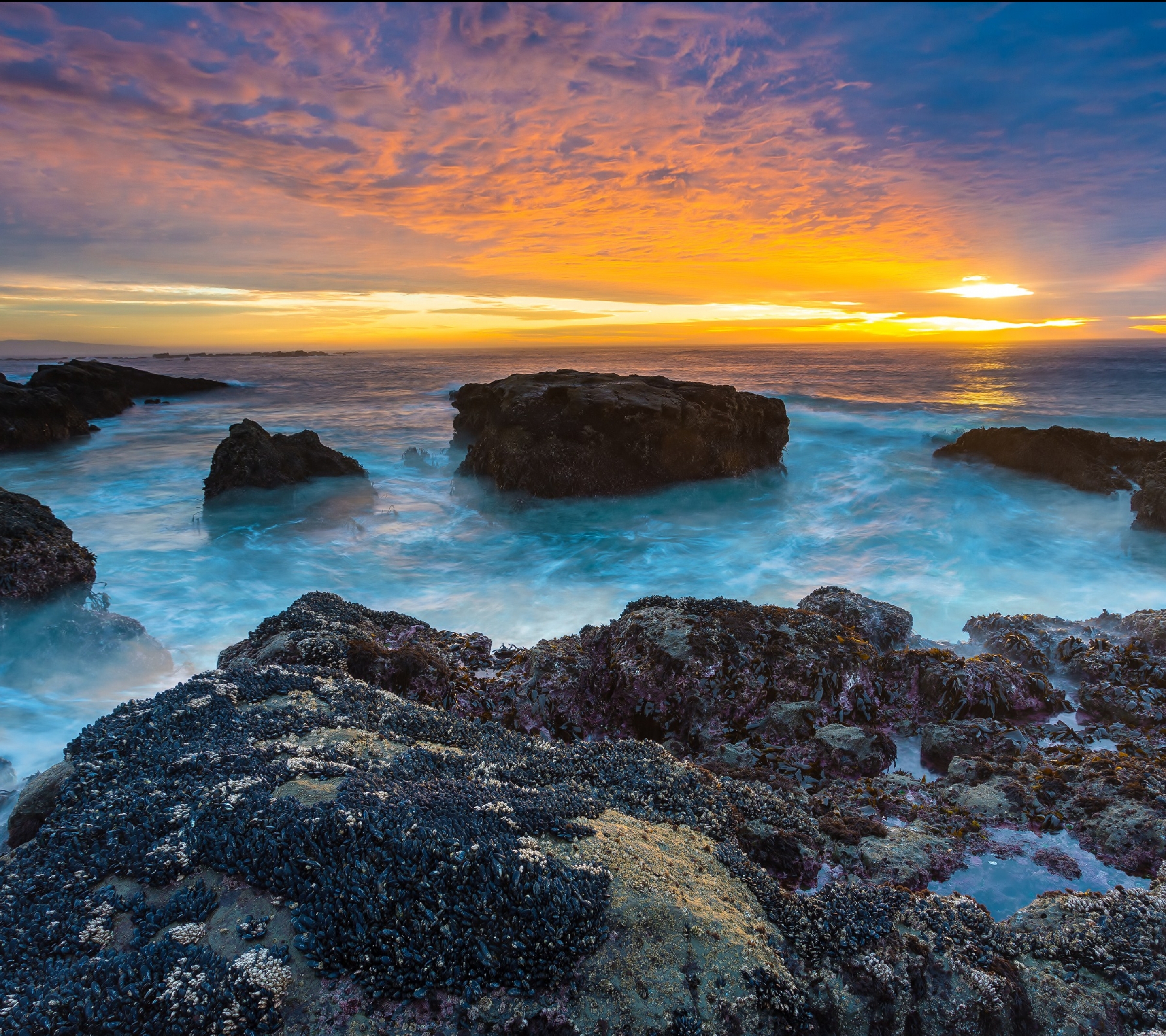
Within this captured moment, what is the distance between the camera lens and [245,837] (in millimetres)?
3578

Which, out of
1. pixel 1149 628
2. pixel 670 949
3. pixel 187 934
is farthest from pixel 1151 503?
pixel 187 934

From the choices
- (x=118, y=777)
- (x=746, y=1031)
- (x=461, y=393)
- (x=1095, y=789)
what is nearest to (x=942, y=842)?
(x=1095, y=789)

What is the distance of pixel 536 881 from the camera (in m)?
3.31

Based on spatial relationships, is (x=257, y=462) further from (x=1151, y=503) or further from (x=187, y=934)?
(x=1151, y=503)

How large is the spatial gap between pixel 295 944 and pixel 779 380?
63233mm

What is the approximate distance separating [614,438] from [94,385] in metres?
36.9

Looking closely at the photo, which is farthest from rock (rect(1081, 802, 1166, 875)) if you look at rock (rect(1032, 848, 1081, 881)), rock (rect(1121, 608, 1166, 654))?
rock (rect(1121, 608, 1166, 654))

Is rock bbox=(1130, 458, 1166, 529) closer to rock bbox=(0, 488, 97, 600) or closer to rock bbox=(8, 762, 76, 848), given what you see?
rock bbox=(8, 762, 76, 848)

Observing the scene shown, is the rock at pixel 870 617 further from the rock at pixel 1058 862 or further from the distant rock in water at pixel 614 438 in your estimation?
the distant rock in water at pixel 614 438

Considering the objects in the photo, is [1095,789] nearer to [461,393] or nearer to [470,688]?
[470,688]

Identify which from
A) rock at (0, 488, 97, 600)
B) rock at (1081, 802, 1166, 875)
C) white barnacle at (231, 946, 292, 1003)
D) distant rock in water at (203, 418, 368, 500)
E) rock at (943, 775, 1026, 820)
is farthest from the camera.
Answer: distant rock in water at (203, 418, 368, 500)

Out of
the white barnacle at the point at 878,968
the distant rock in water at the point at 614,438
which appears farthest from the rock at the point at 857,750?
the distant rock in water at the point at 614,438

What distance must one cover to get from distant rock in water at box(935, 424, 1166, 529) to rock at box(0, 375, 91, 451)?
133ft

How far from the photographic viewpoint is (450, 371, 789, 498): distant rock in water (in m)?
20.1
